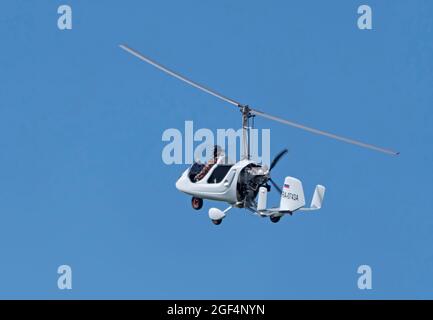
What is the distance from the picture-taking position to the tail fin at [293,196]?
20.9 m

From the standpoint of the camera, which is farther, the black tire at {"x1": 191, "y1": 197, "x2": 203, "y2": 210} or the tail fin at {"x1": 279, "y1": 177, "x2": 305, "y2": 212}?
the black tire at {"x1": 191, "y1": 197, "x2": 203, "y2": 210}

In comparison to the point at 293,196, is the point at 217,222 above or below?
below

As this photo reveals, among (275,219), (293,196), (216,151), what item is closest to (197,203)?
(216,151)

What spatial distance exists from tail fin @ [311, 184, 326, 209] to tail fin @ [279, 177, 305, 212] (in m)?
0.24

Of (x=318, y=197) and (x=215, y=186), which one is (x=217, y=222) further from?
(x=318, y=197)

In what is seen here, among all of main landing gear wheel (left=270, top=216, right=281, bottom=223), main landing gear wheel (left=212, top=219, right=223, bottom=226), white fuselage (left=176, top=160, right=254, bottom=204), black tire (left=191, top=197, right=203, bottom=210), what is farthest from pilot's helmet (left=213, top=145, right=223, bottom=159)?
main landing gear wheel (left=270, top=216, right=281, bottom=223)

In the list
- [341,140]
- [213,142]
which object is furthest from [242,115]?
[341,140]

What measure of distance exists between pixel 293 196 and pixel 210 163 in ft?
7.98

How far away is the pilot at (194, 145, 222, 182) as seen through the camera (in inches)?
887

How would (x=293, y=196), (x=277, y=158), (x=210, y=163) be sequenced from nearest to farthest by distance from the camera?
(x=293, y=196) → (x=277, y=158) → (x=210, y=163)

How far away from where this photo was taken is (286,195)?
2102 centimetres

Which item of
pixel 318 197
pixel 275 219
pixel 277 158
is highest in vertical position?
pixel 277 158

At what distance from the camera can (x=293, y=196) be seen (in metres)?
21.0

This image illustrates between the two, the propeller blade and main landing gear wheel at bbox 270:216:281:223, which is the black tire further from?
main landing gear wheel at bbox 270:216:281:223
